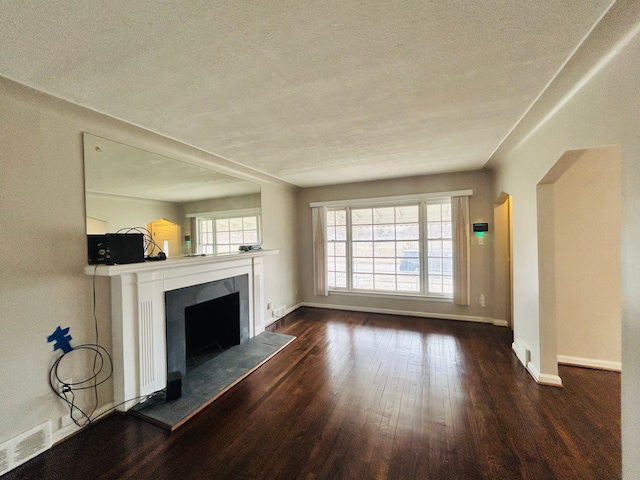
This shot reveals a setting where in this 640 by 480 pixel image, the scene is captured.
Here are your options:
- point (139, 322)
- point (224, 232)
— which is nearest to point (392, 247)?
point (224, 232)

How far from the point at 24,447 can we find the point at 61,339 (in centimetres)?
66

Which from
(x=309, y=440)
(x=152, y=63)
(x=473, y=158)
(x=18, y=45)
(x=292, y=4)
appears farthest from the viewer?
(x=473, y=158)

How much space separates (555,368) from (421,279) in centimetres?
215

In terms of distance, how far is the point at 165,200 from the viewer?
102 inches

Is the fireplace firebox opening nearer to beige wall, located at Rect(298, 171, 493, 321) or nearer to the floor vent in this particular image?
the floor vent

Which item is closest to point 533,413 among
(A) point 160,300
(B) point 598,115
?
(B) point 598,115

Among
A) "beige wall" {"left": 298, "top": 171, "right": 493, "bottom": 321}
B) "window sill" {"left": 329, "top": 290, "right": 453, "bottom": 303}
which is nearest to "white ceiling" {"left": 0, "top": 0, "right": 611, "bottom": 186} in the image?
"beige wall" {"left": 298, "top": 171, "right": 493, "bottom": 321}

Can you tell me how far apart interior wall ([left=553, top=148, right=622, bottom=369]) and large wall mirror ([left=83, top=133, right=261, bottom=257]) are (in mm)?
3876

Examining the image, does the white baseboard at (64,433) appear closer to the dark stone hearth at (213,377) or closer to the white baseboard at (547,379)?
the dark stone hearth at (213,377)

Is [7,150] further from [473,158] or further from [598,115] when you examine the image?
Answer: [473,158]

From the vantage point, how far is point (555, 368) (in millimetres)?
2338

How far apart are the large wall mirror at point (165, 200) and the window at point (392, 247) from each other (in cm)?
195

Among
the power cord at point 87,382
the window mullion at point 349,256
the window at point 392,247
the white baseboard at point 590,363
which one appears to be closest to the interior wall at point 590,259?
the white baseboard at point 590,363

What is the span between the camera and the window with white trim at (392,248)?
4270 mm
